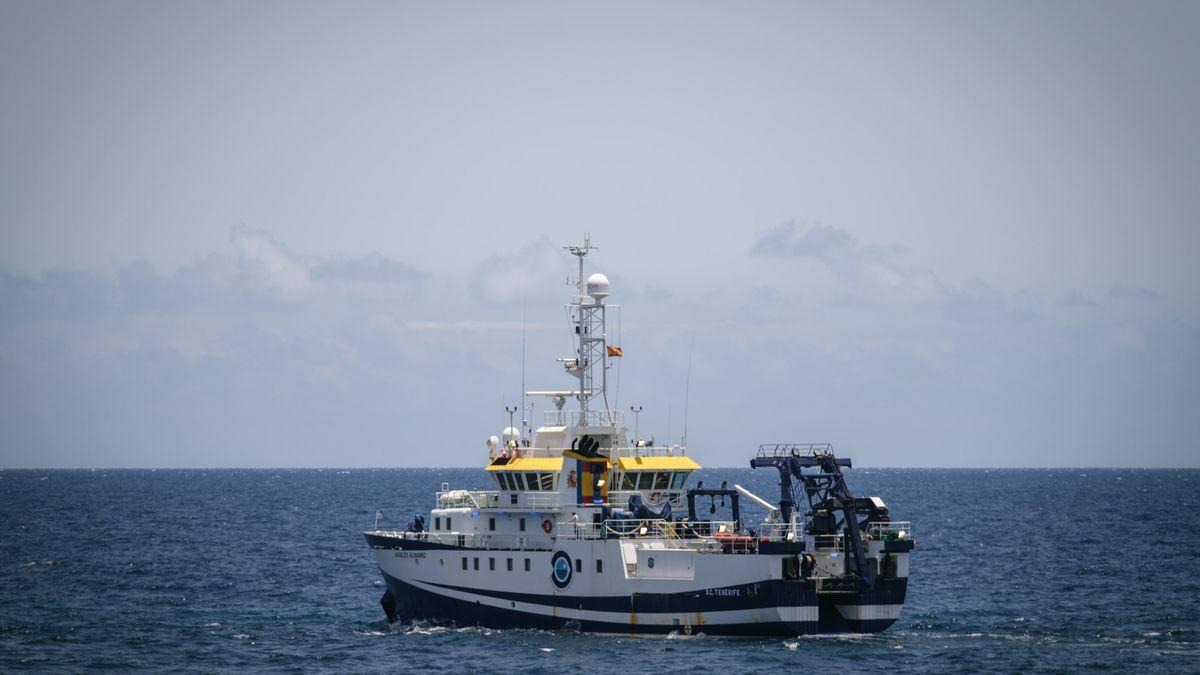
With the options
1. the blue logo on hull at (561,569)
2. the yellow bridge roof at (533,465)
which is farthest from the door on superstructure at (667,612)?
the yellow bridge roof at (533,465)

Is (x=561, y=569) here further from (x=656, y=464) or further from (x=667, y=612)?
(x=656, y=464)

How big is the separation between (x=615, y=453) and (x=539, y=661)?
792 centimetres

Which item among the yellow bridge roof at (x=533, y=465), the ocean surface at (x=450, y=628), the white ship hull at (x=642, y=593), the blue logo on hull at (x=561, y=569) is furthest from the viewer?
the yellow bridge roof at (x=533, y=465)

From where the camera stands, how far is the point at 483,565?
4581 centimetres

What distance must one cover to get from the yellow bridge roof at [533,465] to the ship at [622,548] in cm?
4

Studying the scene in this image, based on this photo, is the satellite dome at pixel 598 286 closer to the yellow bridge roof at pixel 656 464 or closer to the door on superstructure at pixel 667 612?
the yellow bridge roof at pixel 656 464

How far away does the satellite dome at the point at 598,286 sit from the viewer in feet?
153

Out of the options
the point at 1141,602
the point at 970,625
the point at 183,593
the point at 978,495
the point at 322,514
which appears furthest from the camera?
the point at 978,495

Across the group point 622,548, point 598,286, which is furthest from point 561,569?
point 598,286

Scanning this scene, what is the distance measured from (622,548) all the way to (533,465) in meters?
4.52

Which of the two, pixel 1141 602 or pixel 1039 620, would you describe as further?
pixel 1141 602

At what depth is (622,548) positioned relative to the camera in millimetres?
43031

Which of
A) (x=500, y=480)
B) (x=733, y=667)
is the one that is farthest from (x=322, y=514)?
(x=733, y=667)

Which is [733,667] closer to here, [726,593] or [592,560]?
[726,593]
